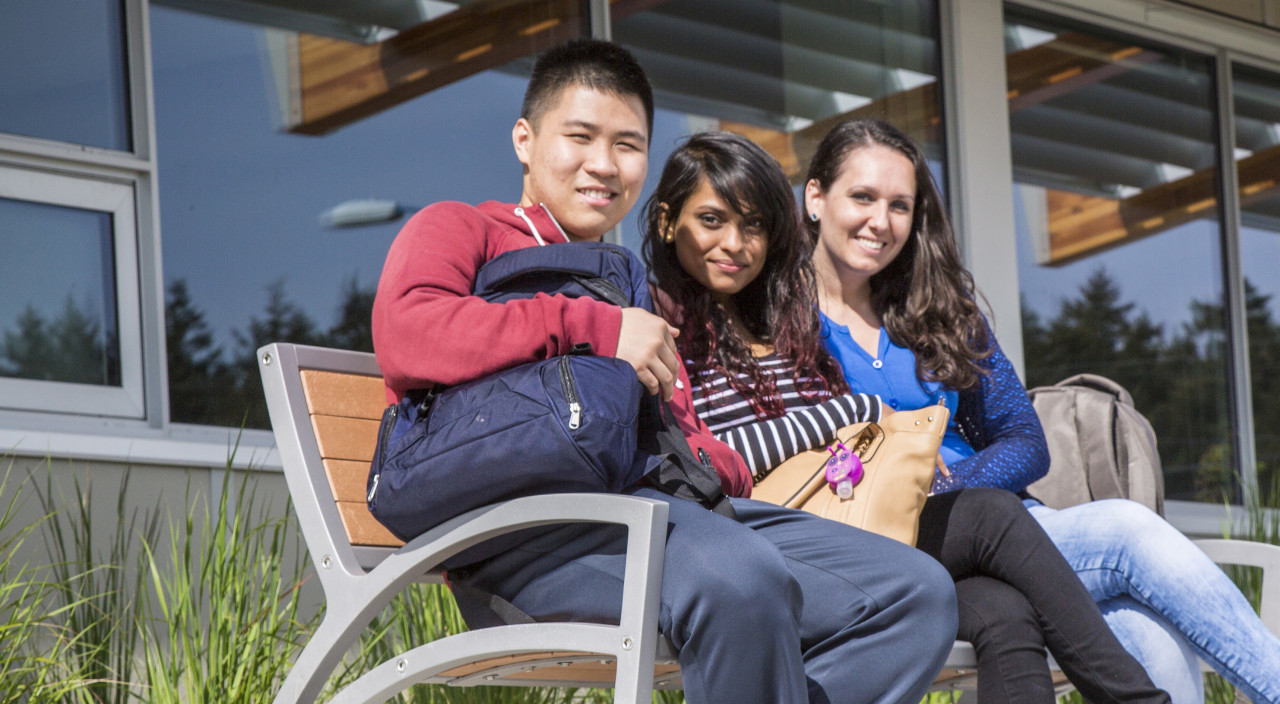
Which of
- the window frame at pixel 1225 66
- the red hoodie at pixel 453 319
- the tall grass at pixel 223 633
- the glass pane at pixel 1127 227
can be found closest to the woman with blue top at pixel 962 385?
the red hoodie at pixel 453 319

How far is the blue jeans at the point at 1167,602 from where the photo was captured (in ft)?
6.98

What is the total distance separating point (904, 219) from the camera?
264cm

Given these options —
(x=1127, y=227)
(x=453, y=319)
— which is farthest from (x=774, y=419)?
(x=1127, y=227)

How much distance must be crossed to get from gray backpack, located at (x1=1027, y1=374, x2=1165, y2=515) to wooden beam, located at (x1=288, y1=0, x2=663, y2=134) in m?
2.16

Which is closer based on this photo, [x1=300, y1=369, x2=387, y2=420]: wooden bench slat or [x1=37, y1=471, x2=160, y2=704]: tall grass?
[x1=300, y1=369, x2=387, y2=420]: wooden bench slat

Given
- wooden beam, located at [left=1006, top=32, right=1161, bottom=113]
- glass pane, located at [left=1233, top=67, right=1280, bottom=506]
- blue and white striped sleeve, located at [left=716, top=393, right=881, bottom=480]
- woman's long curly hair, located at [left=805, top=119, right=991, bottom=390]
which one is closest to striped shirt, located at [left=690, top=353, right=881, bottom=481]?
blue and white striped sleeve, located at [left=716, top=393, right=881, bottom=480]

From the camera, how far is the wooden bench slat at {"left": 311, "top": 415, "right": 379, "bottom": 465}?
1.88 metres

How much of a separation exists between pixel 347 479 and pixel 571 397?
0.50 meters

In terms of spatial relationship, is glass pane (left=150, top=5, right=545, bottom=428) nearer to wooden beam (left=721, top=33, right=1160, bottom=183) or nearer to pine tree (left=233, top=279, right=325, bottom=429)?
pine tree (left=233, top=279, right=325, bottom=429)

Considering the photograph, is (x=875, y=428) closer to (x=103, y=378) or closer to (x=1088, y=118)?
(x=103, y=378)

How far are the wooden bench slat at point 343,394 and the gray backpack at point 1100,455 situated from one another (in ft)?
5.15

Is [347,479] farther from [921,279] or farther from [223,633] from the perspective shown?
[921,279]

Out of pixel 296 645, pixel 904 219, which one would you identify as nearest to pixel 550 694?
pixel 296 645

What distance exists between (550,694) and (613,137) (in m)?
1.28
